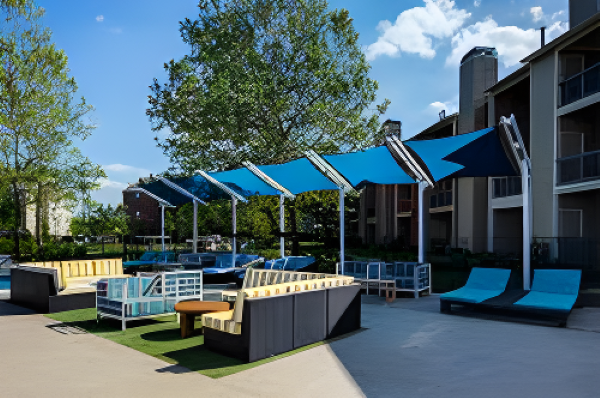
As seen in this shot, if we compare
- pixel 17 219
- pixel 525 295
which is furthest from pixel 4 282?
pixel 525 295

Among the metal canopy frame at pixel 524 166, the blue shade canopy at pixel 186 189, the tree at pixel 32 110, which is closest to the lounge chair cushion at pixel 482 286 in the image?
the metal canopy frame at pixel 524 166

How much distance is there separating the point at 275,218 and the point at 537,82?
1337 cm

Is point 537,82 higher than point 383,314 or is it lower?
higher

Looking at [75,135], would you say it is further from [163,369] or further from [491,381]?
[491,381]

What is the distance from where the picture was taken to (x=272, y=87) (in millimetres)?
21844

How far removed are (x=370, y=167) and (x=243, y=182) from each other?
513 cm

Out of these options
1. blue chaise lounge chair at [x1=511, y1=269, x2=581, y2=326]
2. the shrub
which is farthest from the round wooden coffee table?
the shrub

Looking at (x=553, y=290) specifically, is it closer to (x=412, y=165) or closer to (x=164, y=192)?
(x=412, y=165)

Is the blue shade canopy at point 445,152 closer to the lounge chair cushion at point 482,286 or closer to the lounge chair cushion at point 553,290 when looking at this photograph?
the lounge chair cushion at point 482,286

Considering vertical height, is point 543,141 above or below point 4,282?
above

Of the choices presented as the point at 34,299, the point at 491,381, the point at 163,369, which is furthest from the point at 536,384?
the point at 34,299

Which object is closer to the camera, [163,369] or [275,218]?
[163,369]

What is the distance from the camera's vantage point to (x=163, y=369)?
21.0 feet

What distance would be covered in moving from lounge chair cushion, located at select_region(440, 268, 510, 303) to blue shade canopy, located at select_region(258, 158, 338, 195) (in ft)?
16.7
